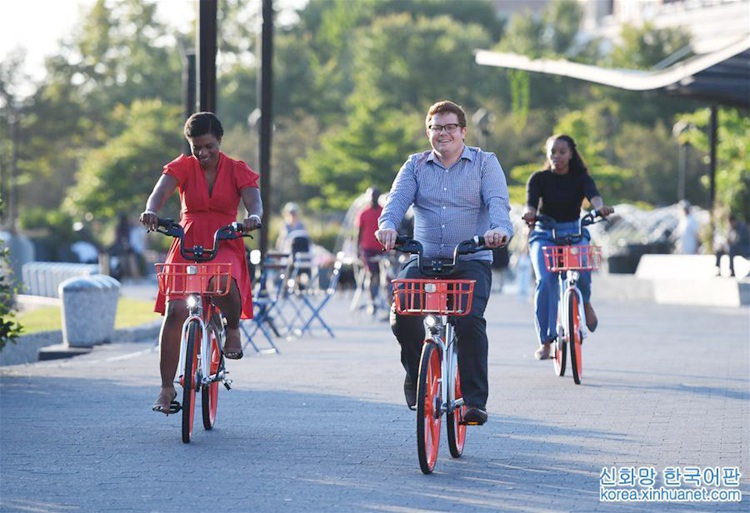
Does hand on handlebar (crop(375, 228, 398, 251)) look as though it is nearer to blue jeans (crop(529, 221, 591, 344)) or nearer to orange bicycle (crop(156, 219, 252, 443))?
orange bicycle (crop(156, 219, 252, 443))

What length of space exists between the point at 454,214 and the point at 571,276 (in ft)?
14.6

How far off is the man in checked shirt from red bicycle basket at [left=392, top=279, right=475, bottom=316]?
0.25m

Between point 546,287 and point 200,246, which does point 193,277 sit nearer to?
point 200,246

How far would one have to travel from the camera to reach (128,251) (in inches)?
1622

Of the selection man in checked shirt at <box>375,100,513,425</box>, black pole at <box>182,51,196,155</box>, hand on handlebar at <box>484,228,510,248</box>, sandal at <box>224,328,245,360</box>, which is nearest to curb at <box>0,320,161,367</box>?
sandal at <box>224,328,245,360</box>

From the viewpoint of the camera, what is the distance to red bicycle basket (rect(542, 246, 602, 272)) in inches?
486

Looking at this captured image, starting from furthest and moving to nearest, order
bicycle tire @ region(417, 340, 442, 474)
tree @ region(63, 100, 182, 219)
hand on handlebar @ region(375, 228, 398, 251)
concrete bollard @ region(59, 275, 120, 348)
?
tree @ region(63, 100, 182, 219), concrete bollard @ region(59, 275, 120, 348), hand on handlebar @ region(375, 228, 398, 251), bicycle tire @ region(417, 340, 442, 474)

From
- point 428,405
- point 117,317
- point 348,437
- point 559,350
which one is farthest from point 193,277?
point 117,317

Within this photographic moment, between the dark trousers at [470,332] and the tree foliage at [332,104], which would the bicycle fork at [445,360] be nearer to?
the dark trousers at [470,332]

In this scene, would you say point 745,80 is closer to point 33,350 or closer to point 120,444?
point 33,350

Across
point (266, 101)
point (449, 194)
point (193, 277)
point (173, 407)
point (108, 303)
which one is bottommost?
point (173, 407)

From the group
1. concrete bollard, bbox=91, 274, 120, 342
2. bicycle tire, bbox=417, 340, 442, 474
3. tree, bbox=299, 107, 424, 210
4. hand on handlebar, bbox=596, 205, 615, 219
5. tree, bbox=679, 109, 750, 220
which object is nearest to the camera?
bicycle tire, bbox=417, 340, 442, 474

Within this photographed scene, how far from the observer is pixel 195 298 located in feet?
29.6

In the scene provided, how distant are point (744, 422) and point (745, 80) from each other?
1975 cm
